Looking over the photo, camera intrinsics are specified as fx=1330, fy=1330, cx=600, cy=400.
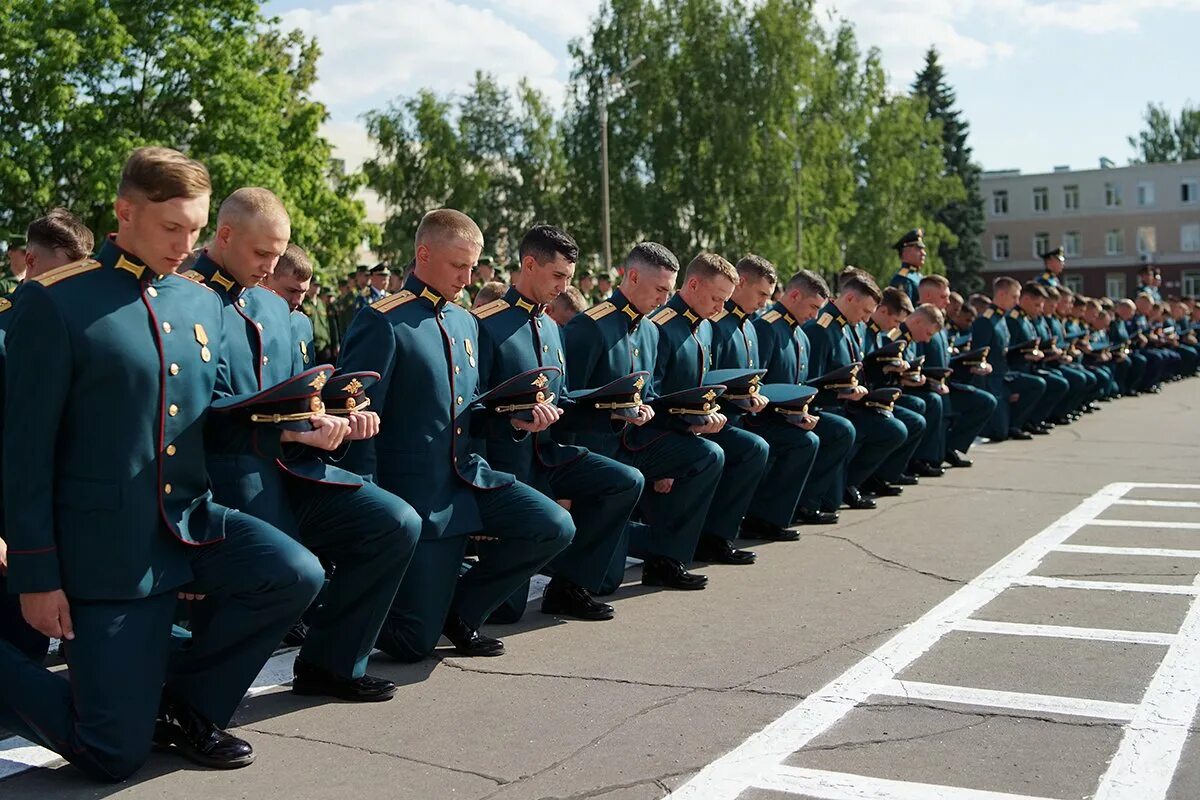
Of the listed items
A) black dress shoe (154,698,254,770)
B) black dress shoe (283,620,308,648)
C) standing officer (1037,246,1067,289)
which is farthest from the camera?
standing officer (1037,246,1067,289)

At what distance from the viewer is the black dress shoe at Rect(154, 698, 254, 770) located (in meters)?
4.62

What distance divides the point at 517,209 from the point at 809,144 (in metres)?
12.0

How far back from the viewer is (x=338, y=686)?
17.9 feet

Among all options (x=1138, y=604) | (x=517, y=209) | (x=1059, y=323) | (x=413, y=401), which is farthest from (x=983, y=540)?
(x=517, y=209)

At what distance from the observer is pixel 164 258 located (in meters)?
4.50

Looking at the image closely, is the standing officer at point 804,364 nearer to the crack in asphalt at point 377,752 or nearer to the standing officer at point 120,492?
the crack in asphalt at point 377,752

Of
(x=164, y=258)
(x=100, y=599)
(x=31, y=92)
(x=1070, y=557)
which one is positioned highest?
(x=31, y=92)

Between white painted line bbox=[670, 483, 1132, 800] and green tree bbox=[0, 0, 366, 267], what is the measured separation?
24.9 meters

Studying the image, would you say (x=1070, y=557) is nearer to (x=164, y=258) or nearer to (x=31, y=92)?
(x=164, y=258)

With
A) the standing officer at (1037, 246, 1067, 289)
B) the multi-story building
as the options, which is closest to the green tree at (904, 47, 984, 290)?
the multi-story building

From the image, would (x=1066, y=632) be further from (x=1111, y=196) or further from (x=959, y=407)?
(x=1111, y=196)

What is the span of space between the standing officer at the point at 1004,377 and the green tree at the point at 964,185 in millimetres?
58043

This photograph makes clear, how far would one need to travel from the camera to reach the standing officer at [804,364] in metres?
10.1

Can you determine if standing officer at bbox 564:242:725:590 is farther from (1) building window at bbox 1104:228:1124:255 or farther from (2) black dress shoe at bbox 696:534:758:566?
(1) building window at bbox 1104:228:1124:255
